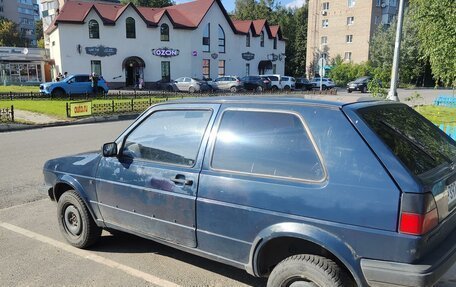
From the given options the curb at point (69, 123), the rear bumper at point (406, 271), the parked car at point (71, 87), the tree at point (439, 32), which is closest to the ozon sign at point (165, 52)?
the parked car at point (71, 87)

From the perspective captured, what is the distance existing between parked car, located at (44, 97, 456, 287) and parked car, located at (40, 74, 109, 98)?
24.6 meters

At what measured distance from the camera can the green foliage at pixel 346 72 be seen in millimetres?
57150

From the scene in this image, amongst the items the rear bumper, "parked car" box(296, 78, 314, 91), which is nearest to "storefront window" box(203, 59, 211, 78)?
"parked car" box(296, 78, 314, 91)

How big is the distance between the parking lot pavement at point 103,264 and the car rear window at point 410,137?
1.84 meters

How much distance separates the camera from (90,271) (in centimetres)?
401

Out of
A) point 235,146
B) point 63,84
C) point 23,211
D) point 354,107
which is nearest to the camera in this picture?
point 354,107

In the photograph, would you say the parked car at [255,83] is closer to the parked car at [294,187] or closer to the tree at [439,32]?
the tree at [439,32]

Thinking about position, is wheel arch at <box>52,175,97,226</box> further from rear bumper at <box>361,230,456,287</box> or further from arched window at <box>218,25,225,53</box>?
arched window at <box>218,25,225,53</box>

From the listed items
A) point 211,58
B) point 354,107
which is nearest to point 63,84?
point 211,58

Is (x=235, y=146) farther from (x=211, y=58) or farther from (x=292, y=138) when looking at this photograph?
(x=211, y=58)

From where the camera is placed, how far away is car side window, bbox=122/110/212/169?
3551mm

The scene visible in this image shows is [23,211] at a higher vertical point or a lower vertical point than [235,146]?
lower

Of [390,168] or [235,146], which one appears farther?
[235,146]

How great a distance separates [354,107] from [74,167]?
304 cm
